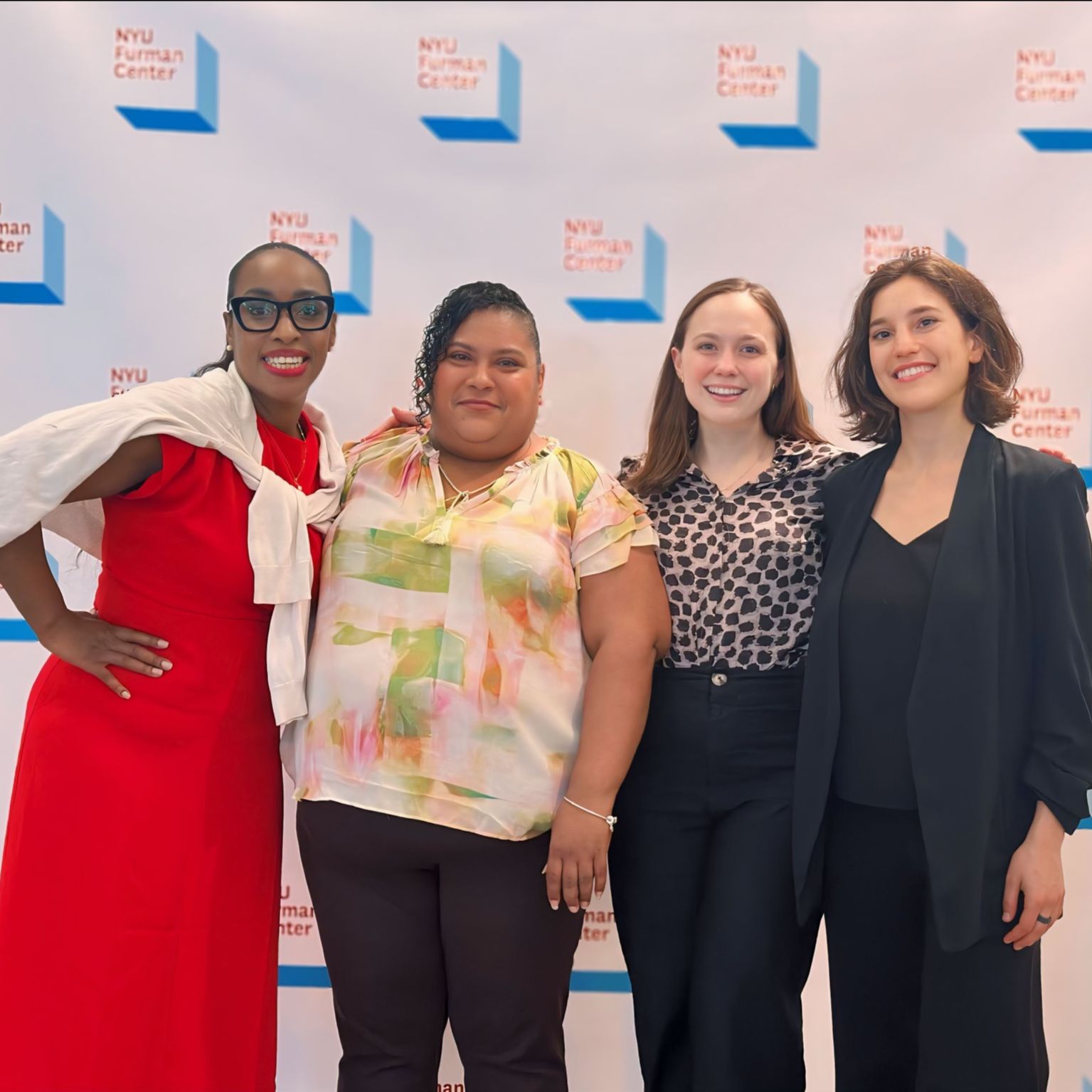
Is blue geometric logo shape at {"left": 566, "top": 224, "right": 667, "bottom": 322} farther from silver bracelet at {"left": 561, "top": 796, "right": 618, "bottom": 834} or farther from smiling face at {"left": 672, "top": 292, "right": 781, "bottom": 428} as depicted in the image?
silver bracelet at {"left": 561, "top": 796, "right": 618, "bottom": 834}

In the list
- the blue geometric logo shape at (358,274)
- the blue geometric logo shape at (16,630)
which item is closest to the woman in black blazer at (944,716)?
the blue geometric logo shape at (358,274)

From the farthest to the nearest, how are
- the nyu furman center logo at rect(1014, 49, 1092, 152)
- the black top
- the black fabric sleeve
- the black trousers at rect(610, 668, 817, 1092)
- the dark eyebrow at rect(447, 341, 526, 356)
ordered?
the nyu furman center logo at rect(1014, 49, 1092, 152), the dark eyebrow at rect(447, 341, 526, 356), the black trousers at rect(610, 668, 817, 1092), the black top, the black fabric sleeve

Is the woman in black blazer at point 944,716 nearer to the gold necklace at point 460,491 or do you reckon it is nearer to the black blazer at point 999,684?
the black blazer at point 999,684

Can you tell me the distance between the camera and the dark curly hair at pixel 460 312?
1.86 metres

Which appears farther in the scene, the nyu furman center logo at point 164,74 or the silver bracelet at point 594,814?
the nyu furman center logo at point 164,74

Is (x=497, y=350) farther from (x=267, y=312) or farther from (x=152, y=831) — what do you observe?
(x=152, y=831)

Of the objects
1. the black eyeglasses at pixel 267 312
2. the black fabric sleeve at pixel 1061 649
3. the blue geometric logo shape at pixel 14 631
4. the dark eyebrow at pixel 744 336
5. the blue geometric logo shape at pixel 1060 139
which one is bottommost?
the blue geometric logo shape at pixel 14 631

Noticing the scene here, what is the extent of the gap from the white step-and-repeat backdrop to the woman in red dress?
2.46 ft

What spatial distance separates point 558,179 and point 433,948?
1.77m

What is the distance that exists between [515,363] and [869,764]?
94 cm

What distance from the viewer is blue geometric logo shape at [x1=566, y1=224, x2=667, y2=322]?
2453mm

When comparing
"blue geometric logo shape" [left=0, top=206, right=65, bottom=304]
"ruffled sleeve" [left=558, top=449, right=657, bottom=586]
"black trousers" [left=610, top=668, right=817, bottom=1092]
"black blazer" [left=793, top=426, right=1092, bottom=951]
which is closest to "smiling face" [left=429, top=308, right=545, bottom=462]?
"ruffled sleeve" [left=558, top=449, right=657, bottom=586]

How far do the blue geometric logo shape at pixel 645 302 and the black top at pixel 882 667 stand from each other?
1029mm

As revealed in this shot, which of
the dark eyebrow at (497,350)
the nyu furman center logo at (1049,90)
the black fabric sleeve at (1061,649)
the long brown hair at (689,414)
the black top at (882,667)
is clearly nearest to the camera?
the black fabric sleeve at (1061,649)
